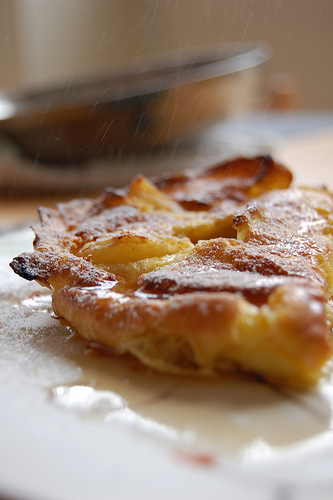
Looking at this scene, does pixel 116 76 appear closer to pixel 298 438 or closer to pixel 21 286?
pixel 21 286

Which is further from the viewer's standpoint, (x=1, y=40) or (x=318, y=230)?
(x=1, y=40)

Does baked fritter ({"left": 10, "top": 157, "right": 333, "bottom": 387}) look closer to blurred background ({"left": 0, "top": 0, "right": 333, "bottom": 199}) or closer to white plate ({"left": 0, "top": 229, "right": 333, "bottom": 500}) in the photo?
white plate ({"left": 0, "top": 229, "right": 333, "bottom": 500})

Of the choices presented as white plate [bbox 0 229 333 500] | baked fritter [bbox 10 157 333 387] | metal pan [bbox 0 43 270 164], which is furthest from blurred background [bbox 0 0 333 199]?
→ white plate [bbox 0 229 333 500]

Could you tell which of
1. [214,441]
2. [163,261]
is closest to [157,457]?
[214,441]

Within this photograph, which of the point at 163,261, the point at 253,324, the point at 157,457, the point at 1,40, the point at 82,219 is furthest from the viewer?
the point at 1,40

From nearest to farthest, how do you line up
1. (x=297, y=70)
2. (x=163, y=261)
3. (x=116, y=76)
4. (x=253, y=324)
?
(x=253, y=324), (x=163, y=261), (x=116, y=76), (x=297, y=70)

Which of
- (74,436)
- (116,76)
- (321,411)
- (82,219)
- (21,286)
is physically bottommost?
(74,436)

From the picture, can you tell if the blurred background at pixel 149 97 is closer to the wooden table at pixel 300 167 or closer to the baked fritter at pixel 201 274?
the wooden table at pixel 300 167

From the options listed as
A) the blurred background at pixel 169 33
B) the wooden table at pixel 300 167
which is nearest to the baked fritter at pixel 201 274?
the wooden table at pixel 300 167

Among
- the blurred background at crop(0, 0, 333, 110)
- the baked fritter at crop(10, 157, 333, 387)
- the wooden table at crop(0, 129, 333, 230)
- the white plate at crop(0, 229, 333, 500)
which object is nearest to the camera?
the white plate at crop(0, 229, 333, 500)
